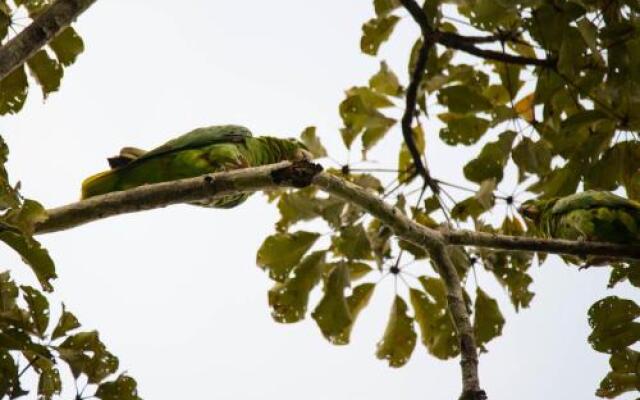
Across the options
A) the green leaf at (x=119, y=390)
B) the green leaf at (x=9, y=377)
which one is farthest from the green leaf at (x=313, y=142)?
the green leaf at (x=9, y=377)

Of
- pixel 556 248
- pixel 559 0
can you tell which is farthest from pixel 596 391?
pixel 559 0

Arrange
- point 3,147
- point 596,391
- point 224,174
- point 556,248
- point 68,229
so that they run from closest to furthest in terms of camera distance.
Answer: point 3,147
point 68,229
point 224,174
point 556,248
point 596,391

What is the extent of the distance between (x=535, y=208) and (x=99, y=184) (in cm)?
327

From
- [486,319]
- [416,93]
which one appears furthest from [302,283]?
[416,93]

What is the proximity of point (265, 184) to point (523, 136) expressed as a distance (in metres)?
2.10

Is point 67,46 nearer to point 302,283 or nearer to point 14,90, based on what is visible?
point 14,90

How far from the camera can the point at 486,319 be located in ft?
17.9

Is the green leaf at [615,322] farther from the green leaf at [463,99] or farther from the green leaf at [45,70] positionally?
the green leaf at [45,70]

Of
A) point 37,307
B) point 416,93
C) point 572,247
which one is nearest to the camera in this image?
point 37,307

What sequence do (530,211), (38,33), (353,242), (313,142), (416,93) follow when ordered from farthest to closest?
(313,142), (530,211), (353,242), (416,93), (38,33)

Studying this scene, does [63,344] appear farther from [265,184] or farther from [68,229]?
[265,184]

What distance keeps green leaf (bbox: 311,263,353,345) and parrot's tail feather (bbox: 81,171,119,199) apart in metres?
1.77

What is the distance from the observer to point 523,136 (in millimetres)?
5191

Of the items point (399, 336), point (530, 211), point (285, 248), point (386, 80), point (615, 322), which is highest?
point (386, 80)
